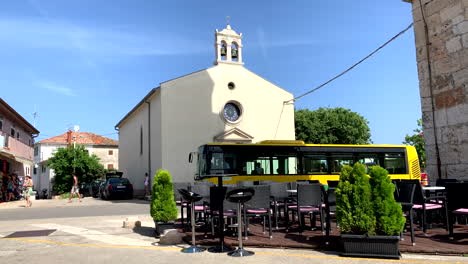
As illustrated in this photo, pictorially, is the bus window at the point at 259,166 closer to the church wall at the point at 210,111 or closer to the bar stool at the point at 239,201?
Answer: the church wall at the point at 210,111

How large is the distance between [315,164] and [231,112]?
10.4m

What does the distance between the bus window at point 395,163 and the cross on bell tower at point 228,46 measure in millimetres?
12595

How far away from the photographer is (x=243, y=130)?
25.3 metres

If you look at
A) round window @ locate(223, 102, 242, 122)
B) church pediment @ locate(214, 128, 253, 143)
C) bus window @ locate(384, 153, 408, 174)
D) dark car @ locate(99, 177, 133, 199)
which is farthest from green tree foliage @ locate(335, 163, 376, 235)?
dark car @ locate(99, 177, 133, 199)

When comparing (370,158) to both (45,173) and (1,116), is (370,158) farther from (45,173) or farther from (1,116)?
(45,173)

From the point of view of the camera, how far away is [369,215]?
16.8 ft

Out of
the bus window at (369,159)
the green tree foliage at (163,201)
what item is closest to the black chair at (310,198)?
the green tree foliage at (163,201)

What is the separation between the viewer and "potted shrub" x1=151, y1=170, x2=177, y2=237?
7.47 meters

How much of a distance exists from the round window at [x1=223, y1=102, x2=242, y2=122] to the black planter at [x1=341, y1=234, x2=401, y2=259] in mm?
20159

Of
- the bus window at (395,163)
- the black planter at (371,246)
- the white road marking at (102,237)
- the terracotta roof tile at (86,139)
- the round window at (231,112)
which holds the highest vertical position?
the terracotta roof tile at (86,139)

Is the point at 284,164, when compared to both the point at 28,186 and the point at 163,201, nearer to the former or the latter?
the point at 163,201

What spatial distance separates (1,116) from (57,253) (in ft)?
72.9

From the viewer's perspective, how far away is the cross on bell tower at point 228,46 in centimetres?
2462

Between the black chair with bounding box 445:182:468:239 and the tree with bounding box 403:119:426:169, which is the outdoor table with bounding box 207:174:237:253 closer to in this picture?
the black chair with bounding box 445:182:468:239
